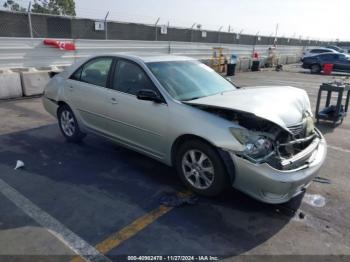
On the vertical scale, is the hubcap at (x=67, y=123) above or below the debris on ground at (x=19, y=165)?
above

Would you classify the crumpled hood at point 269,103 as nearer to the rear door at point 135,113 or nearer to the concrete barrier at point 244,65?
the rear door at point 135,113

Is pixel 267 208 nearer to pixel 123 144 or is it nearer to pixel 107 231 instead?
pixel 107 231

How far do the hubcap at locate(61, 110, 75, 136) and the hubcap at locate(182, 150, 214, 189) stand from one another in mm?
2542

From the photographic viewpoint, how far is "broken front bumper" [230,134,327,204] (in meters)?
3.05

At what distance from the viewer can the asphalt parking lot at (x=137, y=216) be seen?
2785mm

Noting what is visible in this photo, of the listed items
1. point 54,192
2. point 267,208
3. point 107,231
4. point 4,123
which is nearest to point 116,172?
point 54,192

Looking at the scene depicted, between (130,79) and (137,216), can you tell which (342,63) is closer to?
(130,79)

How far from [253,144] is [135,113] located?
5.43 feet

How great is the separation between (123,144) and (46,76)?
6501mm

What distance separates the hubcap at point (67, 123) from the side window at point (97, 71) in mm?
742

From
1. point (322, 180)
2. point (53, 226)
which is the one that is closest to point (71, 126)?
point (53, 226)

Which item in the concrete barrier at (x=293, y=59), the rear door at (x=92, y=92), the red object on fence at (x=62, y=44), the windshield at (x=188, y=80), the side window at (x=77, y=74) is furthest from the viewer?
the concrete barrier at (x=293, y=59)

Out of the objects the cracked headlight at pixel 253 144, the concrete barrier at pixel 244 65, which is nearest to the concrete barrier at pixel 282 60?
A: the concrete barrier at pixel 244 65

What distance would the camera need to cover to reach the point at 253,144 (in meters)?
3.17
